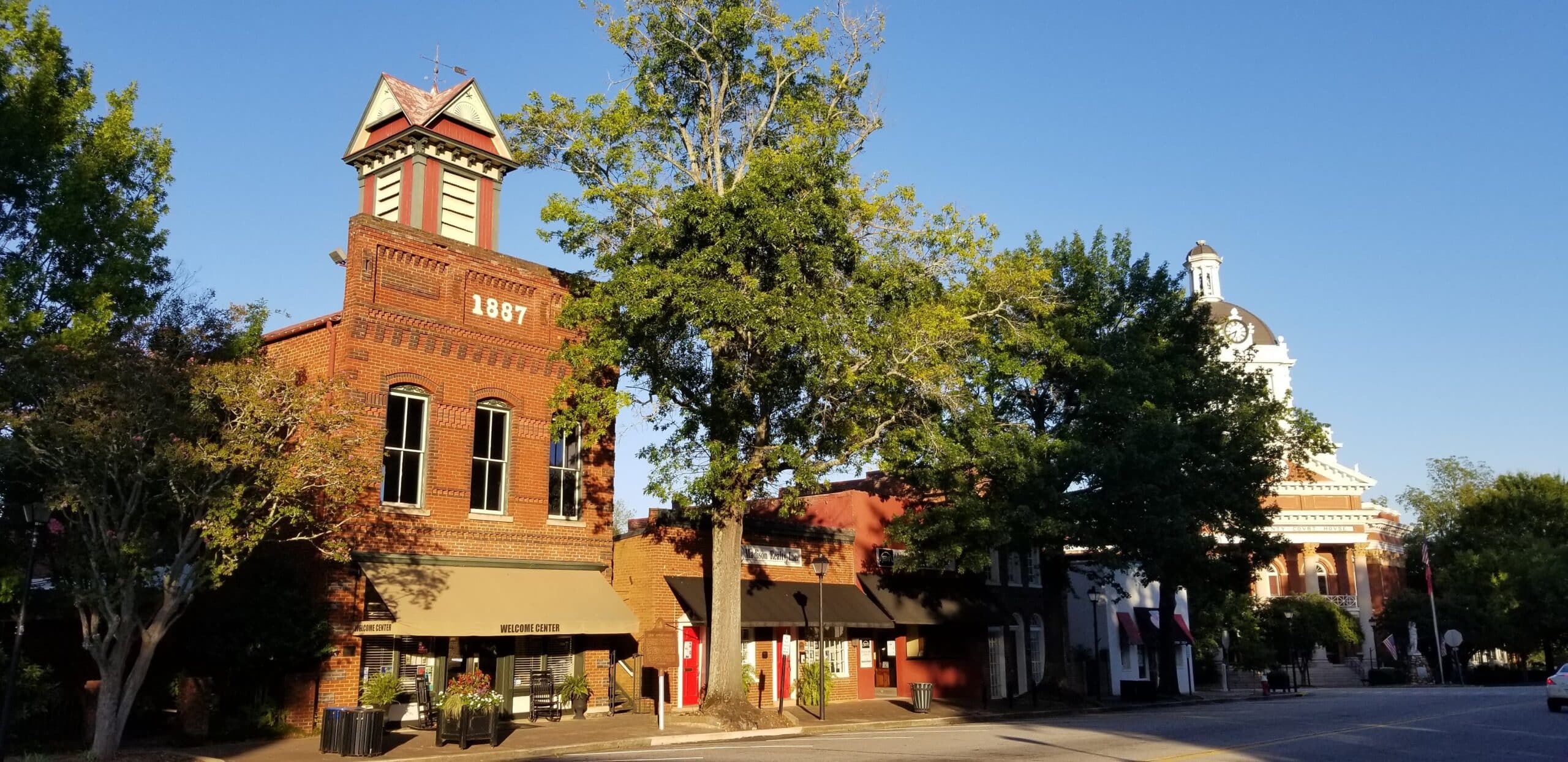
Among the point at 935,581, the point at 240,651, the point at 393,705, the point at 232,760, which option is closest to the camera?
the point at 232,760

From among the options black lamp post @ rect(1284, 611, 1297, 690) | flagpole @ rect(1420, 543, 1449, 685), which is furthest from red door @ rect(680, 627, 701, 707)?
flagpole @ rect(1420, 543, 1449, 685)

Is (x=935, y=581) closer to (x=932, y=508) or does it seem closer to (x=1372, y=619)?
(x=932, y=508)

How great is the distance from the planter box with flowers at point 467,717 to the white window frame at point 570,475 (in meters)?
Answer: 6.21

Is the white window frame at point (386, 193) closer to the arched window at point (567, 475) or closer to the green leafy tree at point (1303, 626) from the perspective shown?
the arched window at point (567, 475)

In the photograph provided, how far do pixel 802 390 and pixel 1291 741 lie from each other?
11628mm

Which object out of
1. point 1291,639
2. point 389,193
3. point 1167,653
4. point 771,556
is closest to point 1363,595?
point 1291,639

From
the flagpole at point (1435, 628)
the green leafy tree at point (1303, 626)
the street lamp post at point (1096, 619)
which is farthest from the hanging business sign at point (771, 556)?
the flagpole at point (1435, 628)

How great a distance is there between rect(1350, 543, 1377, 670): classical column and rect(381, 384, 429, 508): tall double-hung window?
2627 inches

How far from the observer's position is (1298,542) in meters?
75.3

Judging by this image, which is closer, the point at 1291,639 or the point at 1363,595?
the point at 1291,639

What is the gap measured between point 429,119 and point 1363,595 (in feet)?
227

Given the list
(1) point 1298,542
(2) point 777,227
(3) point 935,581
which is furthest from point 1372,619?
(2) point 777,227

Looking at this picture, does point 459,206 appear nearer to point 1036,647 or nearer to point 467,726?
point 467,726

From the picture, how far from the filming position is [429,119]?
26562 mm
